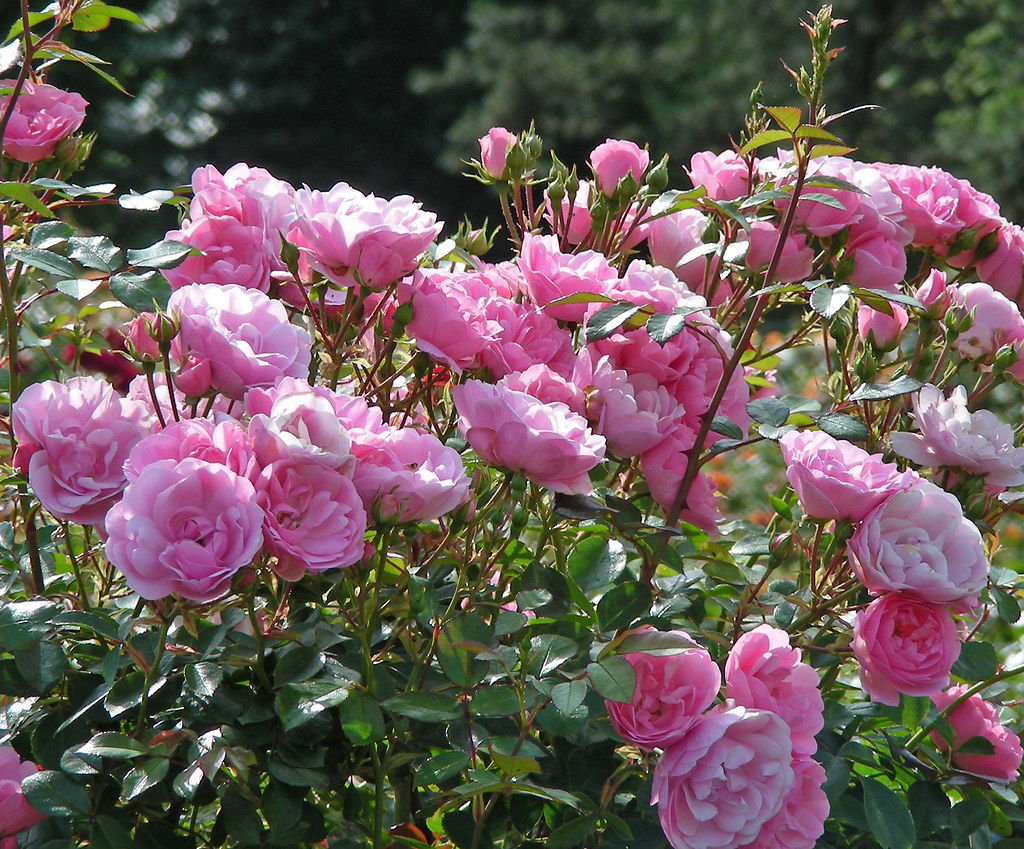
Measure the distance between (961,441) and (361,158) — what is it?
Answer: 10.0m

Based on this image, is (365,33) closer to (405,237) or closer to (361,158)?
(361,158)

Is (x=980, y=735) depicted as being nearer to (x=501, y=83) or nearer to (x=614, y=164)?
(x=614, y=164)

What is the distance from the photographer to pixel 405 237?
737 mm

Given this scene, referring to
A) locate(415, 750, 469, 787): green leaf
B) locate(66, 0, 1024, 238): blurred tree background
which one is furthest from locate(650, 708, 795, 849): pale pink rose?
locate(66, 0, 1024, 238): blurred tree background

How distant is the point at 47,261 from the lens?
2.48 ft

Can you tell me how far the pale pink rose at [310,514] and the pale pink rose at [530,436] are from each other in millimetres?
108

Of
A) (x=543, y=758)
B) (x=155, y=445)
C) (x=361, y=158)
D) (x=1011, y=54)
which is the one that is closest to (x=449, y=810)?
(x=543, y=758)

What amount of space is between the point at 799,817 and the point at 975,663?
0.80ft

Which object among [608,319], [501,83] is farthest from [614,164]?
[501,83]

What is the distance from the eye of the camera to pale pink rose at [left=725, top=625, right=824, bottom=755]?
0.67 m

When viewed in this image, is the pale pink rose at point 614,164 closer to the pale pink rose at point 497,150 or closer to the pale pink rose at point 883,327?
the pale pink rose at point 497,150

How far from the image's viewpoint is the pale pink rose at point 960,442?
800 mm

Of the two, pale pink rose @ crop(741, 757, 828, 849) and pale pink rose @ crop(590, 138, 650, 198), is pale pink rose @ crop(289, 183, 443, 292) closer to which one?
pale pink rose @ crop(590, 138, 650, 198)

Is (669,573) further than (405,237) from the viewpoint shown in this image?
Yes
